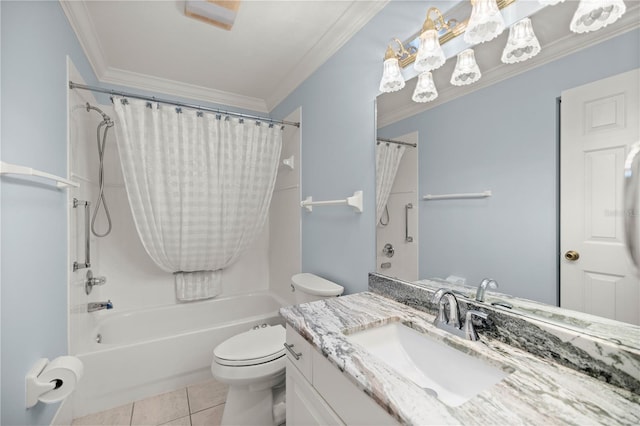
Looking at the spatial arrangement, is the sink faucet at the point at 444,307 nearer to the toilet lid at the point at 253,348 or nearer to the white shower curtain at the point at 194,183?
the toilet lid at the point at 253,348

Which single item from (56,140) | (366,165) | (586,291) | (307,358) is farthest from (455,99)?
(56,140)

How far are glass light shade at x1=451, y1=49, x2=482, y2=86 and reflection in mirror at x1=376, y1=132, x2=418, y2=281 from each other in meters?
0.27

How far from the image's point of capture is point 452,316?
90 centimetres

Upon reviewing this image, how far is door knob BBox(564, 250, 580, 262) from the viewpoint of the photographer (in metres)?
0.70

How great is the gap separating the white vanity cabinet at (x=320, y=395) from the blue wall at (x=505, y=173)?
59cm

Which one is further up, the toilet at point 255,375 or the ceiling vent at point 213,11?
the ceiling vent at point 213,11

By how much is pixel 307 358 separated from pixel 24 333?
1138mm

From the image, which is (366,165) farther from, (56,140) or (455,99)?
(56,140)

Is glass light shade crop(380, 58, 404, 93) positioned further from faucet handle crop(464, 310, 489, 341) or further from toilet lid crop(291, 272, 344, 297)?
toilet lid crop(291, 272, 344, 297)

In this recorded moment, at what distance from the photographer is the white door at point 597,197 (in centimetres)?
62

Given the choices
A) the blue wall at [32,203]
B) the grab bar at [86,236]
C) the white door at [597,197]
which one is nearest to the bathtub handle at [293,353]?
the white door at [597,197]

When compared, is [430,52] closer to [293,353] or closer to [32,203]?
[293,353]

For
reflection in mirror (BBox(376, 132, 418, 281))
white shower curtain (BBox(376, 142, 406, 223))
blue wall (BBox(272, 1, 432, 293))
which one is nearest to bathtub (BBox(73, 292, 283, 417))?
blue wall (BBox(272, 1, 432, 293))

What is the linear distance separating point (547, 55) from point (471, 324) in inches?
33.4
